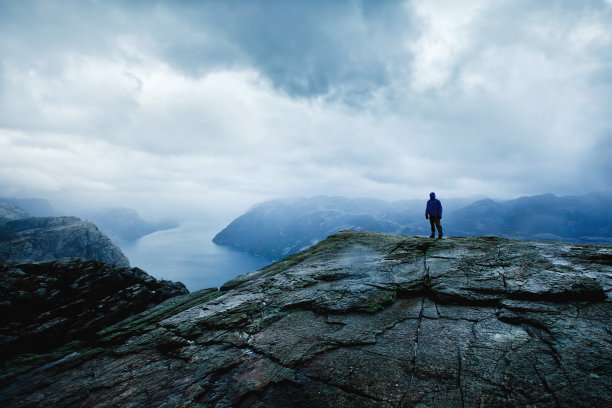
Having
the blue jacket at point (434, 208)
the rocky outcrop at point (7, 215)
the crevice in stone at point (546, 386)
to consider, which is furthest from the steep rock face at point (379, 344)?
the rocky outcrop at point (7, 215)

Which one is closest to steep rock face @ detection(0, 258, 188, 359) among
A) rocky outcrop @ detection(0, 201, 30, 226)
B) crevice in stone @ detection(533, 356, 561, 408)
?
crevice in stone @ detection(533, 356, 561, 408)

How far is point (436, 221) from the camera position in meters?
21.4

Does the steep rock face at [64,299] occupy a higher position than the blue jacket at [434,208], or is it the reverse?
the blue jacket at [434,208]

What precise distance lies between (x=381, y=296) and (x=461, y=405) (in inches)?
254

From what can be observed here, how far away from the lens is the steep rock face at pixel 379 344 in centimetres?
704

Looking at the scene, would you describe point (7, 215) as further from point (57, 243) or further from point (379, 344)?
point (379, 344)

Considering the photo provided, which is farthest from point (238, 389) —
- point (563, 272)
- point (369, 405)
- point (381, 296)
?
point (563, 272)

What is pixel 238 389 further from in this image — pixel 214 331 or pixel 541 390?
pixel 541 390

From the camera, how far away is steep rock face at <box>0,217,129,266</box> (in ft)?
408

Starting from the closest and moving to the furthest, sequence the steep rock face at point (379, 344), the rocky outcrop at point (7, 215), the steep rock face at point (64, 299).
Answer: the steep rock face at point (379, 344) → the steep rock face at point (64, 299) → the rocky outcrop at point (7, 215)

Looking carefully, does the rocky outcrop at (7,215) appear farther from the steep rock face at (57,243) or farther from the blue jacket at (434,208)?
the blue jacket at (434,208)

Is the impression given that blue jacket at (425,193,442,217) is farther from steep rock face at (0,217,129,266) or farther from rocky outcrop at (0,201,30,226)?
rocky outcrop at (0,201,30,226)

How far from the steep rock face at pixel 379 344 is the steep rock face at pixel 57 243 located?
147 m

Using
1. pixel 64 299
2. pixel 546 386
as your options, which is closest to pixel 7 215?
pixel 64 299
